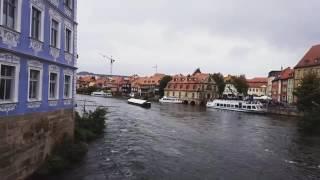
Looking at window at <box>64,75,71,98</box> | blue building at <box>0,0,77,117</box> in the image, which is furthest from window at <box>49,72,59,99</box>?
window at <box>64,75,71,98</box>

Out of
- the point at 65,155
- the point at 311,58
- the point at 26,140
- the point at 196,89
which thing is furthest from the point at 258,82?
the point at 26,140

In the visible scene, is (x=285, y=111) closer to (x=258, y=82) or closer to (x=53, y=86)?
(x=53, y=86)

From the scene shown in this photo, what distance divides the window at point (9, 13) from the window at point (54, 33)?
154 inches

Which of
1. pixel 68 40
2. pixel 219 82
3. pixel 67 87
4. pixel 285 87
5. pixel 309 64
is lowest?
pixel 67 87

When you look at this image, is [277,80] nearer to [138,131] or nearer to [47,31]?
[138,131]

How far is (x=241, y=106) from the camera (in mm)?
77938

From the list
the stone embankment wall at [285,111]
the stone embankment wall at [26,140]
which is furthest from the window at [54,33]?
the stone embankment wall at [285,111]

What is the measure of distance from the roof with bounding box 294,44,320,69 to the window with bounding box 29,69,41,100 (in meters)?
63.8

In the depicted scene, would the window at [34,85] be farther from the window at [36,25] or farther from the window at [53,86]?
the window at [53,86]

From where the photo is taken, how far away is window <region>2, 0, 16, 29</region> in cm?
1314

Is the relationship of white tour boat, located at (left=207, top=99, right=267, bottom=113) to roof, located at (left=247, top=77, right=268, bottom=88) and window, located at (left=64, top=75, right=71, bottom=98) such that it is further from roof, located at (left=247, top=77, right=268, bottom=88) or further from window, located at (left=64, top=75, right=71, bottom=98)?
roof, located at (left=247, top=77, right=268, bottom=88)

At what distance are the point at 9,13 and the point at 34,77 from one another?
10.5ft

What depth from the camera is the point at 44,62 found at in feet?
54.7

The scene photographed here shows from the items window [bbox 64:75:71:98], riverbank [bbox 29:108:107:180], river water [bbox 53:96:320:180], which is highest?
window [bbox 64:75:71:98]
